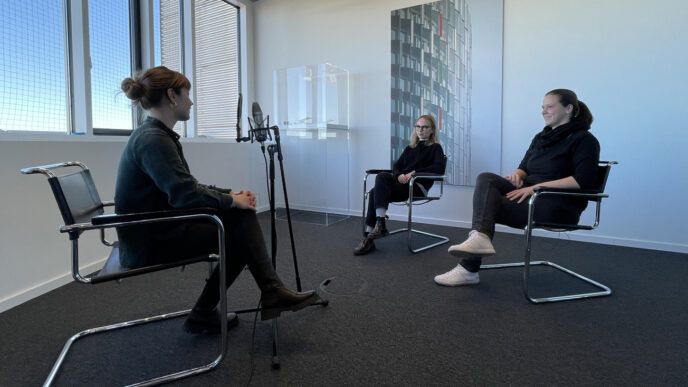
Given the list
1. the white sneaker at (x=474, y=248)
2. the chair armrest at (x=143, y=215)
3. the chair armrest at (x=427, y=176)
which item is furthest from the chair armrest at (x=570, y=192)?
the chair armrest at (x=143, y=215)

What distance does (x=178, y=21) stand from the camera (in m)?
4.07

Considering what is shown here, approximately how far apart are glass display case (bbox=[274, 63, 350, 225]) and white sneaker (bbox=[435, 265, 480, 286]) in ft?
6.44

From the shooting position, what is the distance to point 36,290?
7.39ft

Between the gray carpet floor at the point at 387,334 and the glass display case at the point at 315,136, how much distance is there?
5.91ft

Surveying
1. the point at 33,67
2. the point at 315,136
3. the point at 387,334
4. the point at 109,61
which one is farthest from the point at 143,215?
the point at 315,136

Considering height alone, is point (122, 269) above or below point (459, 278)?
above

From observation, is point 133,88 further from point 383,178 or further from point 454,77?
point 454,77

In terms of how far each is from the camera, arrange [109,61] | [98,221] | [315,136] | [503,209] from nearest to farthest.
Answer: [98,221]
[503,209]
[109,61]
[315,136]

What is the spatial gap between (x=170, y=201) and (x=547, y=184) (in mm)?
1993

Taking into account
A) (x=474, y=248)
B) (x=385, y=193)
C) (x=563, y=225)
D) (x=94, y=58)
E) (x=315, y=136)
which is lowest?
(x=474, y=248)

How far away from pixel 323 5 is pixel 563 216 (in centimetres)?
356

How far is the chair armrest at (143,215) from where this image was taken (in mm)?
1269

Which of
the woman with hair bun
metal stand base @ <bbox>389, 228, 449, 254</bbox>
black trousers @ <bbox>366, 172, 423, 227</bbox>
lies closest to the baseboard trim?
the woman with hair bun

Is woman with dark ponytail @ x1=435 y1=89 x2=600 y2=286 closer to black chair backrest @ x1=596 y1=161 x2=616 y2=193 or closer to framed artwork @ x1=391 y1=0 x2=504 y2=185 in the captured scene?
black chair backrest @ x1=596 y1=161 x2=616 y2=193
